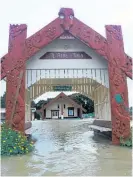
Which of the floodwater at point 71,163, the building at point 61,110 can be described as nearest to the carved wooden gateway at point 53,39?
the floodwater at point 71,163

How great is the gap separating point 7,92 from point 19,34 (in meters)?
1.91

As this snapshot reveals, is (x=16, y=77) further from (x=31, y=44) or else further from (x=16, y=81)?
(x=31, y=44)

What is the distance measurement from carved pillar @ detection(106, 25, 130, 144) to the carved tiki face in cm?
125

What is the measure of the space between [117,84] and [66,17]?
276cm

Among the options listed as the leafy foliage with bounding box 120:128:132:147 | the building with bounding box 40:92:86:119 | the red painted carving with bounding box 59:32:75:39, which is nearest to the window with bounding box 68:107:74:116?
the building with bounding box 40:92:86:119


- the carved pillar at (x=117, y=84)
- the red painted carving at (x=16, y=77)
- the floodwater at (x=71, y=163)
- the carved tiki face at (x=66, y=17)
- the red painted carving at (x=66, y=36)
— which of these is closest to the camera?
the floodwater at (x=71, y=163)

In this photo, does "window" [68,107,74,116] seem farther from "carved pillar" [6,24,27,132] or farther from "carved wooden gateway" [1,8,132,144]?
"carved pillar" [6,24,27,132]

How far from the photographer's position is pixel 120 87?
7602 mm

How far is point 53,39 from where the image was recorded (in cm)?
775

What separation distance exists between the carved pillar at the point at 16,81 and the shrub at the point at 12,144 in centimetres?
75

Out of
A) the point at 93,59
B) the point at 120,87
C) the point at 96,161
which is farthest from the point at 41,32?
the point at 96,161

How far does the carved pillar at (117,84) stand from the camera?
738cm

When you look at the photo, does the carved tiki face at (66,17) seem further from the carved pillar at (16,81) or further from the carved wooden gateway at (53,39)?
the carved pillar at (16,81)

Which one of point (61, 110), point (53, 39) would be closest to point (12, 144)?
point (53, 39)
